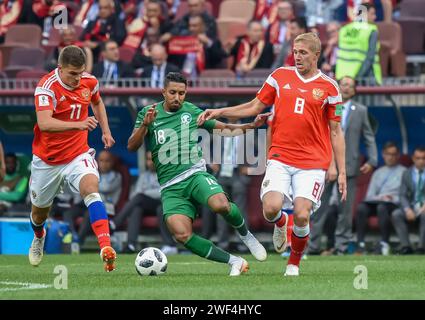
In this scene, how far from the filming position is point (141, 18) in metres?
21.6

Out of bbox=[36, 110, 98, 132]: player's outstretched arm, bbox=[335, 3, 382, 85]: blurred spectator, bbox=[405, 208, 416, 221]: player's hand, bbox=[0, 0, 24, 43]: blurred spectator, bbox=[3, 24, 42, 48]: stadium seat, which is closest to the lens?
bbox=[36, 110, 98, 132]: player's outstretched arm

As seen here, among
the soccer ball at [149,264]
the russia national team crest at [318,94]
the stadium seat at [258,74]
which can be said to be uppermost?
the russia national team crest at [318,94]

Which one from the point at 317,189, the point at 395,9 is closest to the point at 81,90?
the point at 317,189

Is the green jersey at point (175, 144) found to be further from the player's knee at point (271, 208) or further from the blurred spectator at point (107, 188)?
the blurred spectator at point (107, 188)

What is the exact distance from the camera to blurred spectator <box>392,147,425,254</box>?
1739cm

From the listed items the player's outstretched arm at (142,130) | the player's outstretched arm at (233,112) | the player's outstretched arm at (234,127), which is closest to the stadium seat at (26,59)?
the player's outstretched arm at (234,127)

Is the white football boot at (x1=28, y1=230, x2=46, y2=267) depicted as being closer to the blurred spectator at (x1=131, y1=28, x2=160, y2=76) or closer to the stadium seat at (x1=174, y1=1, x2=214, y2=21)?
the blurred spectator at (x1=131, y1=28, x2=160, y2=76)

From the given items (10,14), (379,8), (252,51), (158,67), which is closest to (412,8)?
(379,8)

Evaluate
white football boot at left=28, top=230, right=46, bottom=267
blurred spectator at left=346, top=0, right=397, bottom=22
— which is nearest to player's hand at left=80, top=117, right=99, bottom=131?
white football boot at left=28, top=230, right=46, bottom=267

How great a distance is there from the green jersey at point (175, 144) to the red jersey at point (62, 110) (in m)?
0.61

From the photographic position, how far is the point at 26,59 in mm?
21266

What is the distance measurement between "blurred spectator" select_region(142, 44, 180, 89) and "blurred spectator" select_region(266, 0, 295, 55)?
1.85 metres

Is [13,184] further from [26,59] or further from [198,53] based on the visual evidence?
[198,53]

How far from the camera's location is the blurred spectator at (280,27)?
1998 cm
